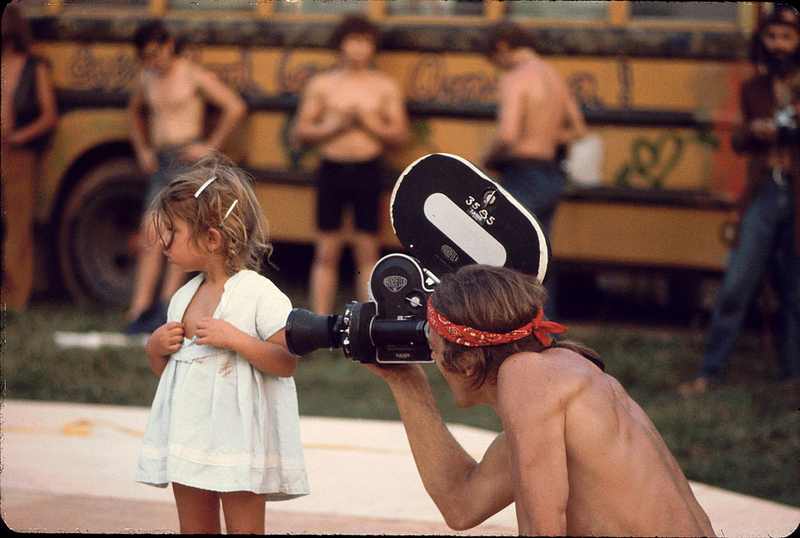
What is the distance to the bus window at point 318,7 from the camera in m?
5.44

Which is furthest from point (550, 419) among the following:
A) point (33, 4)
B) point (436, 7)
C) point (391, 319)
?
point (33, 4)

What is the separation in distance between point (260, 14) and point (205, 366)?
13.0 ft

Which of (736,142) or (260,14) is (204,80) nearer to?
(260,14)

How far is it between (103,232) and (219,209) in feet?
14.7

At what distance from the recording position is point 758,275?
4.49m

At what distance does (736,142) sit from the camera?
178 inches

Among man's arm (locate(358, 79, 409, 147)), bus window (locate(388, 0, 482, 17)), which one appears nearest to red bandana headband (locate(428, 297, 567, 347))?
man's arm (locate(358, 79, 409, 147))

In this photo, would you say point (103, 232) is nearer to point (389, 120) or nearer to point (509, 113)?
point (389, 120)

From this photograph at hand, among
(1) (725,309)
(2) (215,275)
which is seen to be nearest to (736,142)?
(1) (725,309)

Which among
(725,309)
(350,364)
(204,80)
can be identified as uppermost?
(204,80)

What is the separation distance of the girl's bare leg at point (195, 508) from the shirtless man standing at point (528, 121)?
2898mm

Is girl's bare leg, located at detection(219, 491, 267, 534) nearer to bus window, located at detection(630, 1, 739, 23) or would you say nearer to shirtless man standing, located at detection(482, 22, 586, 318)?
shirtless man standing, located at detection(482, 22, 586, 318)

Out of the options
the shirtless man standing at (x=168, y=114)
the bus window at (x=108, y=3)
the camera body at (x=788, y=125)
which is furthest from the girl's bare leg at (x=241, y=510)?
the bus window at (x=108, y=3)

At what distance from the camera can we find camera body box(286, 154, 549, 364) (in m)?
1.67
